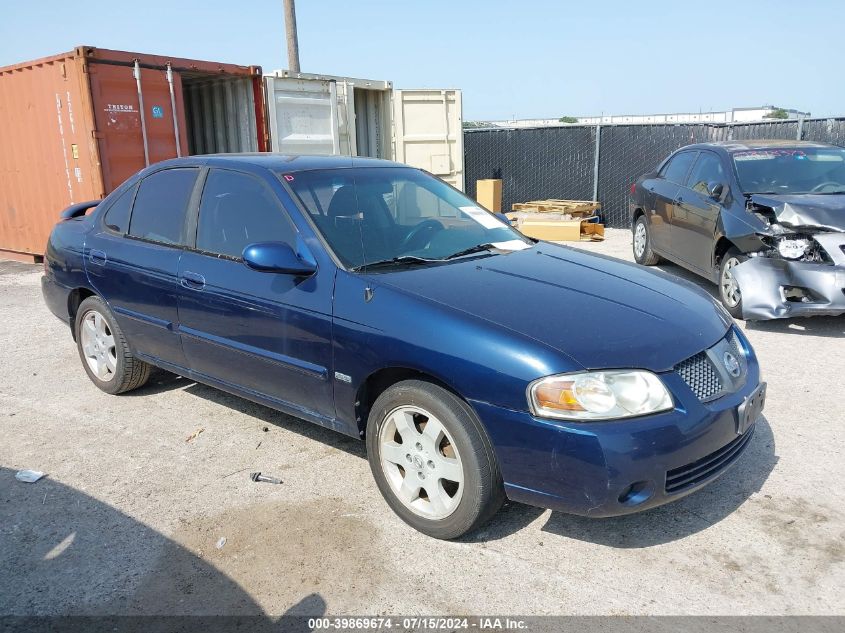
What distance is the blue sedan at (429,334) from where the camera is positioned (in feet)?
9.05

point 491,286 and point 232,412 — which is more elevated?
point 491,286

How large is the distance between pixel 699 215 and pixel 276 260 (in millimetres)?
5537

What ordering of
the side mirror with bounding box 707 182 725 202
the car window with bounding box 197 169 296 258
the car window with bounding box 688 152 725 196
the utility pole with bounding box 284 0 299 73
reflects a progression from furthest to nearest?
the utility pole with bounding box 284 0 299 73 < the car window with bounding box 688 152 725 196 < the side mirror with bounding box 707 182 725 202 < the car window with bounding box 197 169 296 258

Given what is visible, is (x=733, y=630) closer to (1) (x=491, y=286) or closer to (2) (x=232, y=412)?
(1) (x=491, y=286)

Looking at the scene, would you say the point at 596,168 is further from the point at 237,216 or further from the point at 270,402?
the point at 270,402

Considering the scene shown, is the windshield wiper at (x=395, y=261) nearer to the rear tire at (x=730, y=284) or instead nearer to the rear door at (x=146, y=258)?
the rear door at (x=146, y=258)

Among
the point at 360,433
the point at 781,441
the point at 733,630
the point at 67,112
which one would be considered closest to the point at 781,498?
the point at 781,441

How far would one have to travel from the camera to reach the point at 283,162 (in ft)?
13.4

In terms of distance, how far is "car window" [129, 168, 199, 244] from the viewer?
4.34 m

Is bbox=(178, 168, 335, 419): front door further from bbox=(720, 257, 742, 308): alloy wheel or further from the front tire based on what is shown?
bbox=(720, 257, 742, 308): alloy wheel

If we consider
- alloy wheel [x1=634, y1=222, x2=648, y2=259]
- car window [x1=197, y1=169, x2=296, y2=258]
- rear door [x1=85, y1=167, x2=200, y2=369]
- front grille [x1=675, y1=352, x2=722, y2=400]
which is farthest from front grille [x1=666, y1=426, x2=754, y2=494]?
alloy wheel [x1=634, y1=222, x2=648, y2=259]

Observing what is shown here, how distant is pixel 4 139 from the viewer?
1043cm

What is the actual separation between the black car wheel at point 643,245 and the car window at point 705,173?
128cm

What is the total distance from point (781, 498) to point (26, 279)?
9573 mm
